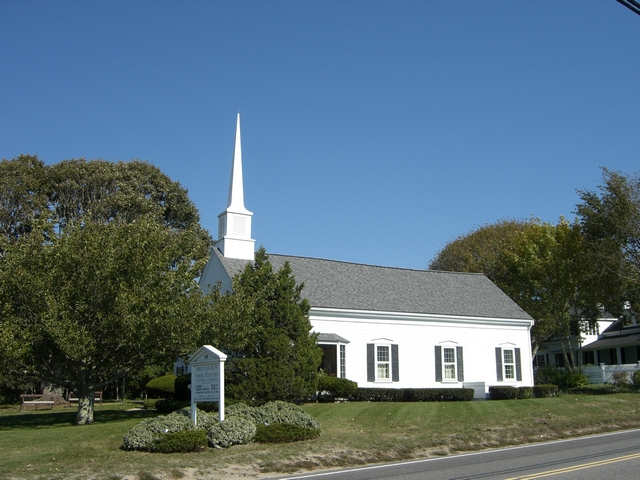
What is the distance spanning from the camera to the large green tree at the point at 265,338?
71.6ft

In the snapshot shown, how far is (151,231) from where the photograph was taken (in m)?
21.5

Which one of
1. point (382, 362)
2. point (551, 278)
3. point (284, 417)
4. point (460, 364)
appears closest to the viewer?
point (284, 417)

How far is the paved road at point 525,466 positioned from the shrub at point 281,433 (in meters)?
3.38

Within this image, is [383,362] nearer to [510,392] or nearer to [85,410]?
[510,392]

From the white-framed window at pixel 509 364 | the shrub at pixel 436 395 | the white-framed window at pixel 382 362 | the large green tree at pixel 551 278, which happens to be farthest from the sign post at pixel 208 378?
the large green tree at pixel 551 278

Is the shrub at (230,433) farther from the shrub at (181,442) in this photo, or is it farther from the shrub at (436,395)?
the shrub at (436,395)

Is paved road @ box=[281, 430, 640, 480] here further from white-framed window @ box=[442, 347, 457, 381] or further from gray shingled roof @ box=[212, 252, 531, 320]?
white-framed window @ box=[442, 347, 457, 381]

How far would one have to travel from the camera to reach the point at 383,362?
31906mm

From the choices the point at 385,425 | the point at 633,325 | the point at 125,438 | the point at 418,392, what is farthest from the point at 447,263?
the point at 125,438

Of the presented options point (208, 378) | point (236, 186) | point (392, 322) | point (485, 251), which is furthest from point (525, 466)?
point (485, 251)

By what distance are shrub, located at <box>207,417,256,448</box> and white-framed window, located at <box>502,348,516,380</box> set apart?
22151 millimetres

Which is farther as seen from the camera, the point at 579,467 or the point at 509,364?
the point at 509,364

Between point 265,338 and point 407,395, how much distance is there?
8.96 m

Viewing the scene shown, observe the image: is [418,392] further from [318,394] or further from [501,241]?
[501,241]
